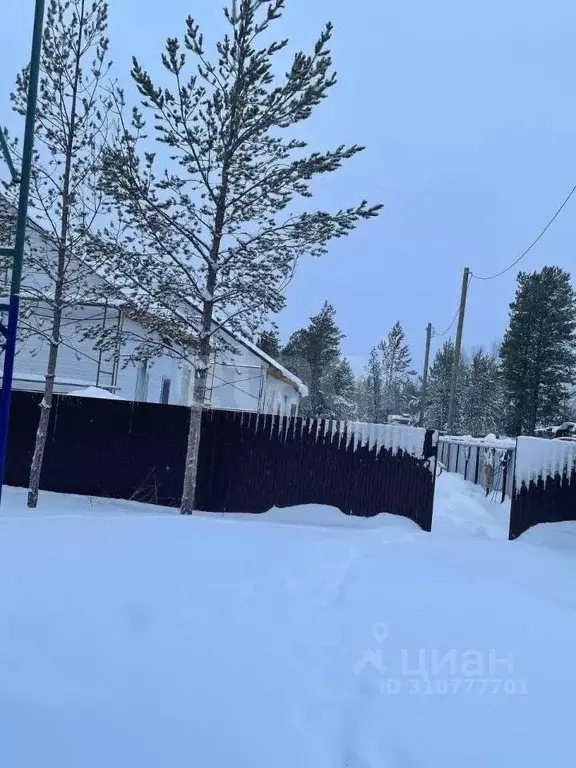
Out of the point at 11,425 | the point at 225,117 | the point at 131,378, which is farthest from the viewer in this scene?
the point at 131,378

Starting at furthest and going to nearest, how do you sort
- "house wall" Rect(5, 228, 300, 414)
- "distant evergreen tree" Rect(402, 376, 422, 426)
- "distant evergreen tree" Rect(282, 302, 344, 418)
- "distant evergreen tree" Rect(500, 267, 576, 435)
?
"distant evergreen tree" Rect(402, 376, 422, 426)
"distant evergreen tree" Rect(282, 302, 344, 418)
"distant evergreen tree" Rect(500, 267, 576, 435)
"house wall" Rect(5, 228, 300, 414)

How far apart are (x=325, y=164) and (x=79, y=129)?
3709mm

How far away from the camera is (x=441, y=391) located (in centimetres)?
4841

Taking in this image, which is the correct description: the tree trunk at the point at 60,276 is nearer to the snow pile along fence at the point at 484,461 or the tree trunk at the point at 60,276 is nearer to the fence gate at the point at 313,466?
the fence gate at the point at 313,466

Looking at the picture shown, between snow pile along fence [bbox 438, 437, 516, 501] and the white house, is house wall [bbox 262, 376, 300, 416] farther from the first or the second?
snow pile along fence [bbox 438, 437, 516, 501]

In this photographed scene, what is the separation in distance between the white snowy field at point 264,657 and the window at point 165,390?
13390mm

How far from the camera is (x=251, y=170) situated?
822cm

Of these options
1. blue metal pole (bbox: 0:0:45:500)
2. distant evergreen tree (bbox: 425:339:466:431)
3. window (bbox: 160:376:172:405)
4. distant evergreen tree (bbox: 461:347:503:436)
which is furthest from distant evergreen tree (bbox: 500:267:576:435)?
blue metal pole (bbox: 0:0:45:500)

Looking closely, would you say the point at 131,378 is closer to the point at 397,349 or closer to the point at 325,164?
the point at 325,164

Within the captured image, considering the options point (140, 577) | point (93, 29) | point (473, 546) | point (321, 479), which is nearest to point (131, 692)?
point (140, 577)

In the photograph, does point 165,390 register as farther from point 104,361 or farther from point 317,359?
point 317,359

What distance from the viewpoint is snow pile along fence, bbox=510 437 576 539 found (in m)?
7.93

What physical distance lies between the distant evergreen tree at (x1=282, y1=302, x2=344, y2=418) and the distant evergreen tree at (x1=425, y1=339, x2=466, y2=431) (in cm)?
922

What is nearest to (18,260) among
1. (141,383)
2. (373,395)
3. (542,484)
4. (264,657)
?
(264,657)
